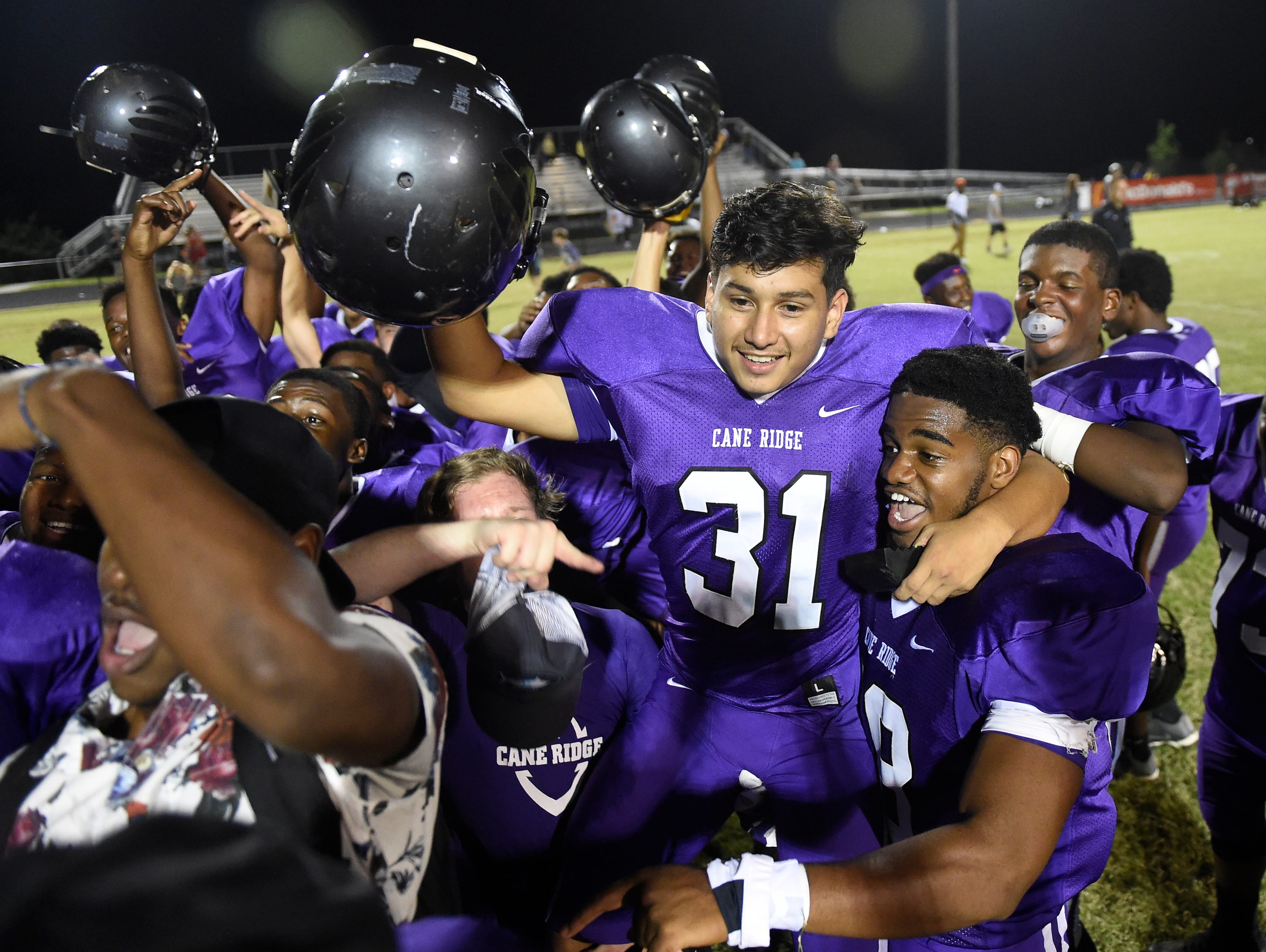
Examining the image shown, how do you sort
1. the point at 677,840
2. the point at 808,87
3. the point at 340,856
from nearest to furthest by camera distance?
the point at 340,856, the point at 677,840, the point at 808,87

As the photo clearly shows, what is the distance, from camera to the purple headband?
5.91 meters

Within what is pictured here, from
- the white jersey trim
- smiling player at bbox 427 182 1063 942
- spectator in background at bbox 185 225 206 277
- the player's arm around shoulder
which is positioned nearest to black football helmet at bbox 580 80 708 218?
smiling player at bbox 427 182 1063 942

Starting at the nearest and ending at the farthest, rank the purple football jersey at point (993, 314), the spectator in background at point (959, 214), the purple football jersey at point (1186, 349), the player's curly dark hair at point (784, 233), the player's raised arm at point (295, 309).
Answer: the player's curly dark hair at point (784, 233), the purple football jersey at point (1186, 349), the player's raised arm at point (295, 309), the purple football jersey at point (993, 314), the spectator in background at point (959, 214)

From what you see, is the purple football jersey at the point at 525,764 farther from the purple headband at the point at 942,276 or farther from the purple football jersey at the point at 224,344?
the purple headband at the point at 942,276

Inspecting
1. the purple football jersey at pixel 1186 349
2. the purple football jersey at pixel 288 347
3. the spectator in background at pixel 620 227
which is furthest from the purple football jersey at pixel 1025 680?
the spectator in background at pixel 620 227

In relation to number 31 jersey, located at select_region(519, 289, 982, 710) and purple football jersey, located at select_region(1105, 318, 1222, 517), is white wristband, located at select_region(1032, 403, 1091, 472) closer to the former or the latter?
number 31 jersey, located at select_region(519, 289, 982, 710)

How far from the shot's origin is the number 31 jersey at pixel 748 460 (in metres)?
2.38

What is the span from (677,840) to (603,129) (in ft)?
7.73

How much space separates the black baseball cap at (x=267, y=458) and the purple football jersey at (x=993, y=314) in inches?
220

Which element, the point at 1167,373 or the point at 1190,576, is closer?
the point at 1167,373

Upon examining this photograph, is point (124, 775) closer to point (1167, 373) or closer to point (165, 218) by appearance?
point (165, 218)

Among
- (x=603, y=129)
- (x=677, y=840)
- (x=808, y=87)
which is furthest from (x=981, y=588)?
(x=808, y=87)

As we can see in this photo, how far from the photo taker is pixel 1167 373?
2691 mm

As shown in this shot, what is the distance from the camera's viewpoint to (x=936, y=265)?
613 centimetres
